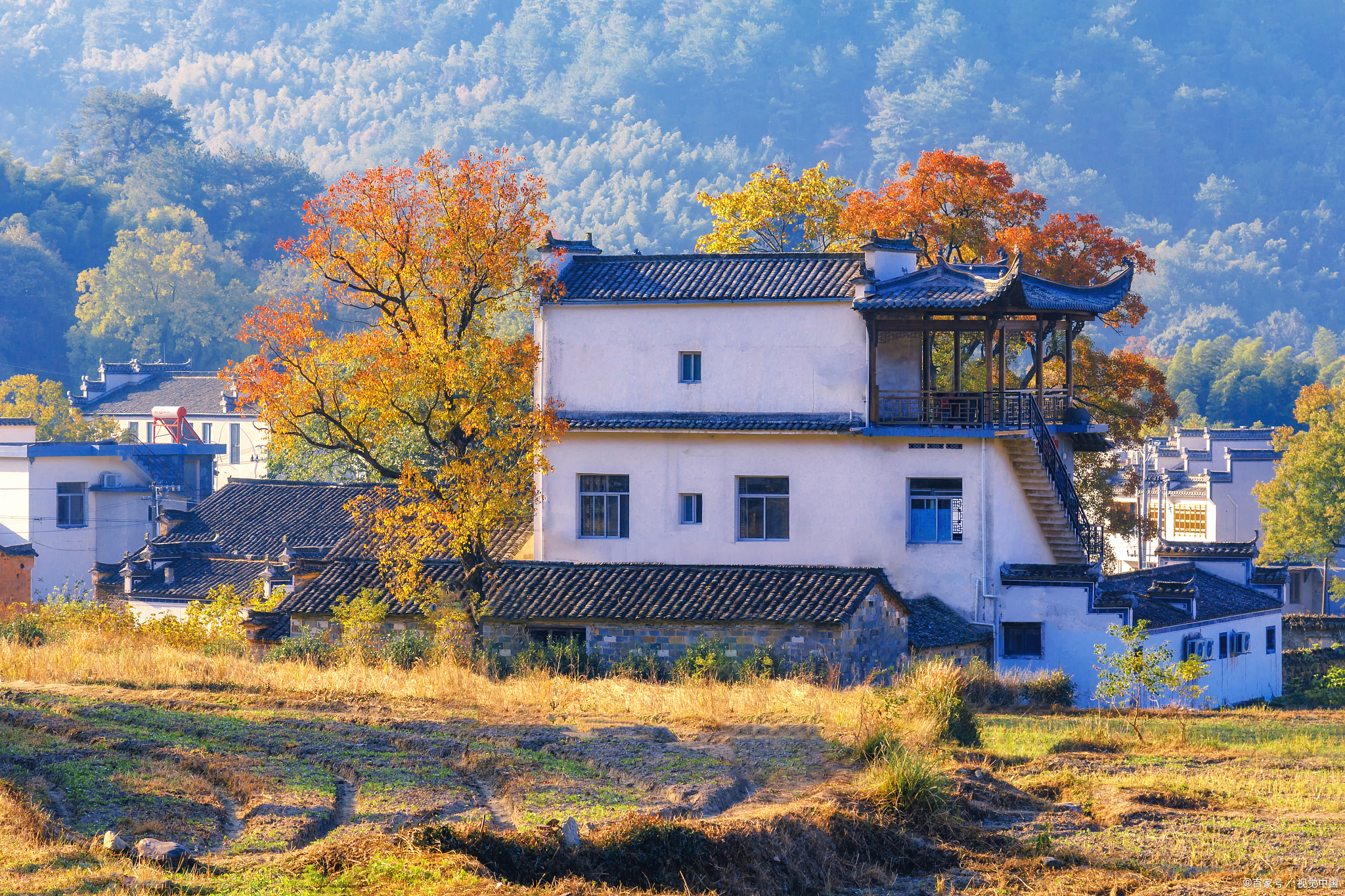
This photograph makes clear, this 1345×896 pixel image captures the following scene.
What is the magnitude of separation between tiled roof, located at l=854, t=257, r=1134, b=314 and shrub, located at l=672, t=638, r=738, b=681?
28.7ft

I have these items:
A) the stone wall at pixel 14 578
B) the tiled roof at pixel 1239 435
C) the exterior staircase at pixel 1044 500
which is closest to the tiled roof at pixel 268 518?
the stone wall at pixel 14 578

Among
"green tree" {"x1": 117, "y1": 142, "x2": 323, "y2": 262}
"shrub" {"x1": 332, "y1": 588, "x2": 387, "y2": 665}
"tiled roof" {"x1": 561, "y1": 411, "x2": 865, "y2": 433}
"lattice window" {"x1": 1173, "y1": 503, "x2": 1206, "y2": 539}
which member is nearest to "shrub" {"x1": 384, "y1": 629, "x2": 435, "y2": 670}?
"shrub" {"x1": 332, "y1": 588, "x2": 387, "y2": 665}

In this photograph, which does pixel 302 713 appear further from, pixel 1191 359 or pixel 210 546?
pixel 1191 359

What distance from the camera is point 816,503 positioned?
102 feet

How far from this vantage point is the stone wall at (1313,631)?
4475cm

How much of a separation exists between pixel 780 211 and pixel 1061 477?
1268 centimetres

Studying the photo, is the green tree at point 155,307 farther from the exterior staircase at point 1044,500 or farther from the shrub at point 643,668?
the shrub at point 643,668

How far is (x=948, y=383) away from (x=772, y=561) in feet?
28.4

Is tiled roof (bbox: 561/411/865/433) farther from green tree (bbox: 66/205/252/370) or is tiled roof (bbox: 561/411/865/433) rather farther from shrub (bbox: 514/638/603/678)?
green tree (bbox: 66/205/252/370)

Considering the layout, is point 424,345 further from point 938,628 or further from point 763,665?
point 938,628

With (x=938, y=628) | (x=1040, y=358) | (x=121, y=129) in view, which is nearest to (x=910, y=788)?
(x=938, y=628)

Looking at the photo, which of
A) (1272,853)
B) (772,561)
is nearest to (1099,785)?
(1272,853)

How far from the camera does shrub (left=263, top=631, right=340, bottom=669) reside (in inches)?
984

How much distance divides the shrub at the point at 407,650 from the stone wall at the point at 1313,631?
32.1m
